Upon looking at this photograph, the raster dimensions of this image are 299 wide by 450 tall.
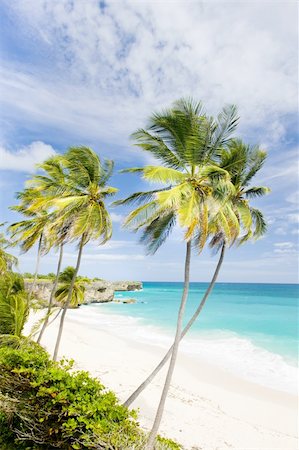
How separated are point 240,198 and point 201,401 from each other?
7.01 metres

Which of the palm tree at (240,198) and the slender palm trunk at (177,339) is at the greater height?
the palm tree at (240,198)

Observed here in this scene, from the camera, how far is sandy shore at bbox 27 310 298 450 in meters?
7.85

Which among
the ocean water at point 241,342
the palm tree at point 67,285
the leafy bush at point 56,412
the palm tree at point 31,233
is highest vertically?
the palm tree at point 31,233

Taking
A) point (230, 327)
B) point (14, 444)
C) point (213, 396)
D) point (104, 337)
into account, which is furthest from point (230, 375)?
point (230, 327)

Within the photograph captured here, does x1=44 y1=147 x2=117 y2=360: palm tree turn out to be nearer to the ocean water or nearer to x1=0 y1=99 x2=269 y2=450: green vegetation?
x1=0 y1=99 x2=269 y2=450: green vegetation

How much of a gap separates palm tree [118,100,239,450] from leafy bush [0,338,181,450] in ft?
5.15

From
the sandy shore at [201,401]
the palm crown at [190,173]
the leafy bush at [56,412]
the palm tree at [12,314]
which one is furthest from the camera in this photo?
the palm tree at [12,314]

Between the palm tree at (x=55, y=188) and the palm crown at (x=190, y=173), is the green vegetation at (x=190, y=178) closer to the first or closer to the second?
the palm crown at (x=190, y=173)

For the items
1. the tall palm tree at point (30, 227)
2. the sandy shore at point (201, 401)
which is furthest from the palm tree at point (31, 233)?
the sandy shore at point (201, 401)

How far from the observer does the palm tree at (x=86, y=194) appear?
9047 millimetres

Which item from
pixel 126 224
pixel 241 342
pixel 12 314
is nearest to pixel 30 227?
pixel 12 314

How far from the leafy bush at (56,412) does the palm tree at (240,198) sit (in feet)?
7.29

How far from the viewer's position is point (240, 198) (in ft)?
25.6

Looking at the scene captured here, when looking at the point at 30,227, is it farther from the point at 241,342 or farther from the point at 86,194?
the point at 241,342
